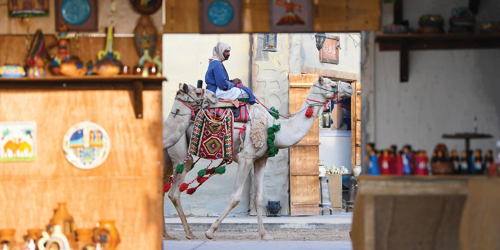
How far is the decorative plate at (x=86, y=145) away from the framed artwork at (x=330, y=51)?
736 cm

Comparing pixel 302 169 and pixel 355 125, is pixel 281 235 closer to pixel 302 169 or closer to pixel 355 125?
pixel 302 169

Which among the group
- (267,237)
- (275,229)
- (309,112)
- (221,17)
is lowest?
(275,229)

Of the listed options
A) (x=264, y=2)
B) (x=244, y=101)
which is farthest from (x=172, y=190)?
(x=264, y=2)

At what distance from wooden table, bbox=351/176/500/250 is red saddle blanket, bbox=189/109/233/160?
355 centimetres

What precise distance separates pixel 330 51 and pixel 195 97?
4645mm

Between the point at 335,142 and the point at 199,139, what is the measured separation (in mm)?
5211

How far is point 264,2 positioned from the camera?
561cm

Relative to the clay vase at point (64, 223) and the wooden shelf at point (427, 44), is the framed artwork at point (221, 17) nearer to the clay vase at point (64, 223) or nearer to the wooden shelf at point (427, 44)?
the wooden shelf at point (427, 44)

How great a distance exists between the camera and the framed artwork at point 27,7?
219 inches

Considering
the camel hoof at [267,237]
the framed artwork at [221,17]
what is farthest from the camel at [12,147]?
the camel hoof at [267,237]

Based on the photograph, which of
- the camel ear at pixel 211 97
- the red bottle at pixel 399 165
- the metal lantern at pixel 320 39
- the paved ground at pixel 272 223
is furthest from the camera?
the metal lantern at pixel 320 39

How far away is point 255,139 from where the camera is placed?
8656 millimetres

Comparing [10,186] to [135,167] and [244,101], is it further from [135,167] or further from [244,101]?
[244,101]

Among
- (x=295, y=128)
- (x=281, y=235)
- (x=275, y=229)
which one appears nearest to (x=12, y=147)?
(x=295, y=128)
